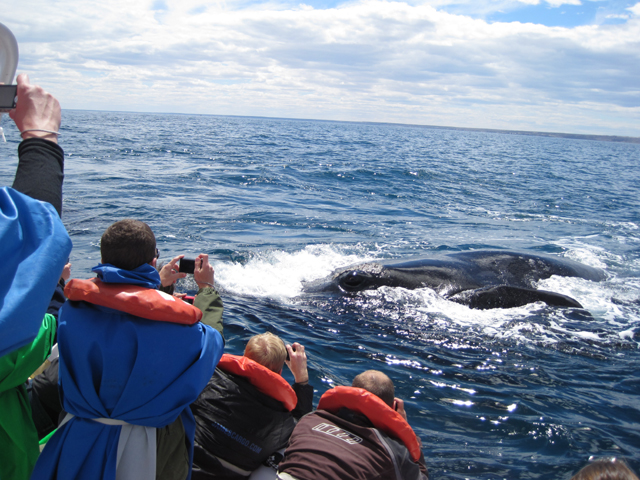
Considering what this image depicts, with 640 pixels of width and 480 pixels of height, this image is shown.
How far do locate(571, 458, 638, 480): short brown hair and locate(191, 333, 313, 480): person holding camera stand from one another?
180 cm

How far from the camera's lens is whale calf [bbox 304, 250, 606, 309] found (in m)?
8.05

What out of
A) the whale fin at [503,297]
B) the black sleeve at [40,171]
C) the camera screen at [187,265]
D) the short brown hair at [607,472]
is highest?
the black sleeve at [40,171]

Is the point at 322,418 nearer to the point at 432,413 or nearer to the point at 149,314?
the point at 149,314

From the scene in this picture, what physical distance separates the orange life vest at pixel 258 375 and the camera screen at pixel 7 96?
1942mm

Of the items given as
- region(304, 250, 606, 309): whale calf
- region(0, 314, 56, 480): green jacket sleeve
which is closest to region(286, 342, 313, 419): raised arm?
region(0, 314, 56, 480): green jacket sleeve

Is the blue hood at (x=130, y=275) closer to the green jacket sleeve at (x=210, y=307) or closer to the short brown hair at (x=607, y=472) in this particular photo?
the green jacket sleeve at (x=210, y=307)

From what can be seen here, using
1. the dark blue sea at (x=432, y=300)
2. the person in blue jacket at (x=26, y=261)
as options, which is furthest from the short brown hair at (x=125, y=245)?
the dark blue sea at (x=432, y=300)

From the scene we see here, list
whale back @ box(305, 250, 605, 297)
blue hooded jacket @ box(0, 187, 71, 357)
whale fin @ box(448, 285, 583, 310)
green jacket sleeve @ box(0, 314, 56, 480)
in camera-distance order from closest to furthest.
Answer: blue hooded jacket @ box(0, 187, 71, 357)
green jacket sleeve @ box(0, 314, 56, 480)
whale fin @ box(448, 285, 583, 310)
whale back @ box(305, 250, 605, 297)

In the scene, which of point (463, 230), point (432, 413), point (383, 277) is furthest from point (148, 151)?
point (432, 413)

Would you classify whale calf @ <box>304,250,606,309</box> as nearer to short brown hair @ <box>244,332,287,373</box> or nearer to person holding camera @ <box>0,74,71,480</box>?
short brown hair @ <box>244,332,287,373</box>

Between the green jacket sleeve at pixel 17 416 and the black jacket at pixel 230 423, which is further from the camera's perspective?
the black jacket at pixel 230 423

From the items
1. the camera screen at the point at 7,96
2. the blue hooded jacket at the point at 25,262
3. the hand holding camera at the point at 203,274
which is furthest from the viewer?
the hand holding camera at the point at 203,274

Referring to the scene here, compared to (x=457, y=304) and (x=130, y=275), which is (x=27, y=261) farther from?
(x=457, y=304)

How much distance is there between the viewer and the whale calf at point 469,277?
8055 millimetres
